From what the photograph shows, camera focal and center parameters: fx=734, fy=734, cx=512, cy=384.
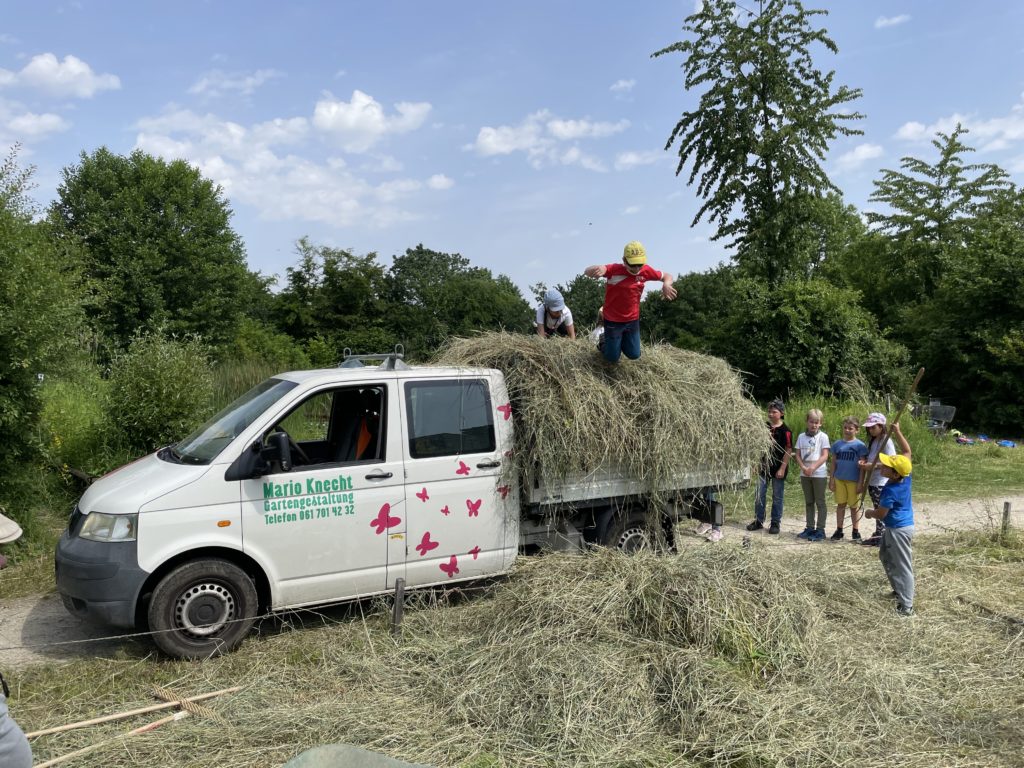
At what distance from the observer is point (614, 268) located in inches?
268

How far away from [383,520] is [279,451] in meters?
0.97

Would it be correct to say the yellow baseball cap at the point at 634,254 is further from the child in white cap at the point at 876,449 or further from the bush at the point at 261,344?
the bush at the point at 261,344

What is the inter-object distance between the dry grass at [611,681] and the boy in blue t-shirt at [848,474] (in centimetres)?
309

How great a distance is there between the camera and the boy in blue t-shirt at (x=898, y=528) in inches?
243

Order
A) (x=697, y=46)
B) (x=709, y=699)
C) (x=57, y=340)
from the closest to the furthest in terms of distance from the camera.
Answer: (x=709, y=699) → (x=57, y=340) → (x=697, y=46)

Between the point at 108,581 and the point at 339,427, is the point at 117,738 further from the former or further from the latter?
the point at 339,427

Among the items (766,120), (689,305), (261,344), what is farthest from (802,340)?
(689,305)

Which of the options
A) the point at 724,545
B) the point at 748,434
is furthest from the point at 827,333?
the point at 724,545

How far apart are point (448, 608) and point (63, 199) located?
107 ft

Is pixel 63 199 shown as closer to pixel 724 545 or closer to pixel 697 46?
pixel 697 46

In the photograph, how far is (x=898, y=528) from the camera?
628 centimetres

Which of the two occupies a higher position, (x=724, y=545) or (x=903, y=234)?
(x=903, y=234)

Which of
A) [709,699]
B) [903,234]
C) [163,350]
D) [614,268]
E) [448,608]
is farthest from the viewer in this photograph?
[903,234]

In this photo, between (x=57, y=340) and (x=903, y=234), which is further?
(x=903, y=234)
